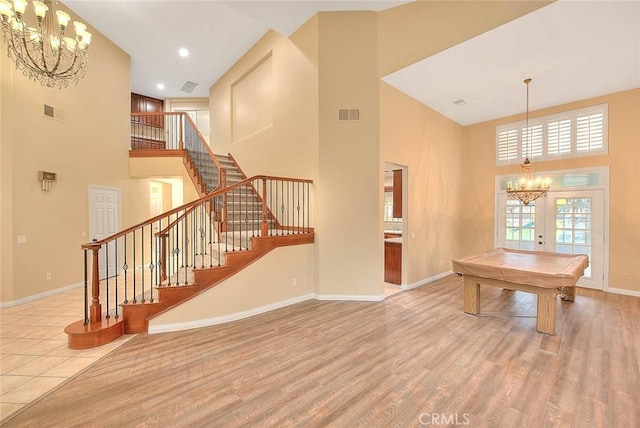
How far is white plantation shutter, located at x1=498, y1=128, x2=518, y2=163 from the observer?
20.9ft

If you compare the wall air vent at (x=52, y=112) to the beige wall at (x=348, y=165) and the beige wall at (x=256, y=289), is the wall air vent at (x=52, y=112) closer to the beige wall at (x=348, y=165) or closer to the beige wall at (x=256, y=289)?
the beige wall at (x=256, y=289)

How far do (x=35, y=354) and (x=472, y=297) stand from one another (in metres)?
5.39

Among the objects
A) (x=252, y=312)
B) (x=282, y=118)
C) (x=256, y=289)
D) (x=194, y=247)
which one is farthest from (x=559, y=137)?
(x=194, y=247)

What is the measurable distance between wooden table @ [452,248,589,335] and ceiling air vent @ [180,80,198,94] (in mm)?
8945

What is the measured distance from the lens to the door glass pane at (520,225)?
6.09 m

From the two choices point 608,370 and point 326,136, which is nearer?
point 608,370

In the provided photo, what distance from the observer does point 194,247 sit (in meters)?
3.88

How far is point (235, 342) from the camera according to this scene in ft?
10.5

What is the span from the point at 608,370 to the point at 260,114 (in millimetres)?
7049

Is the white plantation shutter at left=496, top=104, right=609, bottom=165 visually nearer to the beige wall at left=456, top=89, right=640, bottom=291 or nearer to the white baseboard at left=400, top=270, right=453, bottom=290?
the beige wall at left=456, top=89, right=640, bottom=291

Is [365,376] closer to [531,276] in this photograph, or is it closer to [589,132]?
[531,276]

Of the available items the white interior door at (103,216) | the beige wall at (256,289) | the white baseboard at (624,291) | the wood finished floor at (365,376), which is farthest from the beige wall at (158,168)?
the white baseboard at (624,291)

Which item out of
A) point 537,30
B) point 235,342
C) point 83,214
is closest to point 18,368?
point 235,342

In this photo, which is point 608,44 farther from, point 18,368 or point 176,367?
point 18,368
